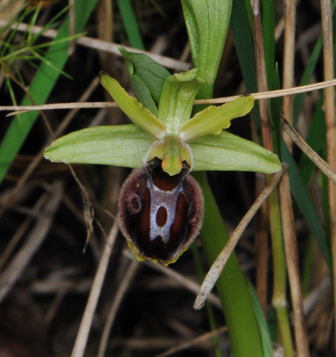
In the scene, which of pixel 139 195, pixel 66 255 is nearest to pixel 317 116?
pixel 139 195

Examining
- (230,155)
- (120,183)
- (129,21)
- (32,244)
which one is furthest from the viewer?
(32,244)

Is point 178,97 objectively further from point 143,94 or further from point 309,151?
point 309,151

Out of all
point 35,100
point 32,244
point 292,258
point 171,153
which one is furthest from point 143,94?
point 32,244

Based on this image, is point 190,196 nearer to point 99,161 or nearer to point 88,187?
point 99,161

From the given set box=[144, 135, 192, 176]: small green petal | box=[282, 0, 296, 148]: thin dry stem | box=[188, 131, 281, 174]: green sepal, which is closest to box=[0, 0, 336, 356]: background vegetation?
box=[282, 0, 296, 148]: thin dry stem

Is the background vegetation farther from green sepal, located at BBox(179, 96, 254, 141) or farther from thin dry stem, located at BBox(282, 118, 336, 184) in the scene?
green sepal, located at BBox(179, 96, 254, 141)
